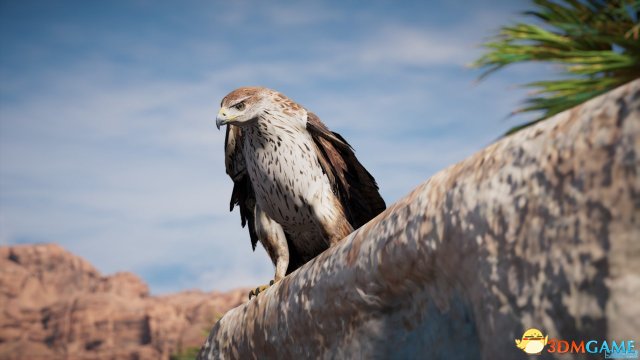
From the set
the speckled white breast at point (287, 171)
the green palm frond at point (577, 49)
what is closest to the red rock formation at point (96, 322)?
the green palm frond at point (577, 49)

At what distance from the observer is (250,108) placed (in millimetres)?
4004

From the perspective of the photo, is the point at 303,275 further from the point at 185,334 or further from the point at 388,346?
the point at 185,334

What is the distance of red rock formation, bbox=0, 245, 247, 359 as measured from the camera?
58844 mm

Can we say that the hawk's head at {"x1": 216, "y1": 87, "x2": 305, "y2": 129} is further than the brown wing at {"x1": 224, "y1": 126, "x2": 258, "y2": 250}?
No

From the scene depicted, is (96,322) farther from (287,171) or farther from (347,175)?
(287,171)

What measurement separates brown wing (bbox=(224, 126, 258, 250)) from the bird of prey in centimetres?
1

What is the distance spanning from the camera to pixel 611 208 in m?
1.71

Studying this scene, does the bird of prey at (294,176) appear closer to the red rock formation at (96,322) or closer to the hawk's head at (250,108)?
the hawk's head at (250,108)

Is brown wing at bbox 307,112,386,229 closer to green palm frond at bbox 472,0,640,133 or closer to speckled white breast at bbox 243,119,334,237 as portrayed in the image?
speckled white breast at bbox 243,119,334,237

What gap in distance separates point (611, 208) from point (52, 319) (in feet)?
212

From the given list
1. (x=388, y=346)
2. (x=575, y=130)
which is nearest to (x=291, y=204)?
(x=388, y=346)

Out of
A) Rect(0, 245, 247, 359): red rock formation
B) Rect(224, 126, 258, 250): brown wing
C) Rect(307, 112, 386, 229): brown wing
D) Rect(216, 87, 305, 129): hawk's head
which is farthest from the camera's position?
Rect(0, 245, 247, 359): red rock formation

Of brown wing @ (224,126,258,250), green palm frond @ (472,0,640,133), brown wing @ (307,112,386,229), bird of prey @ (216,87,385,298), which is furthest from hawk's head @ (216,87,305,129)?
green palm frond @ (472,0,640,133)

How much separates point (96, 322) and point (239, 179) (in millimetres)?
59371
